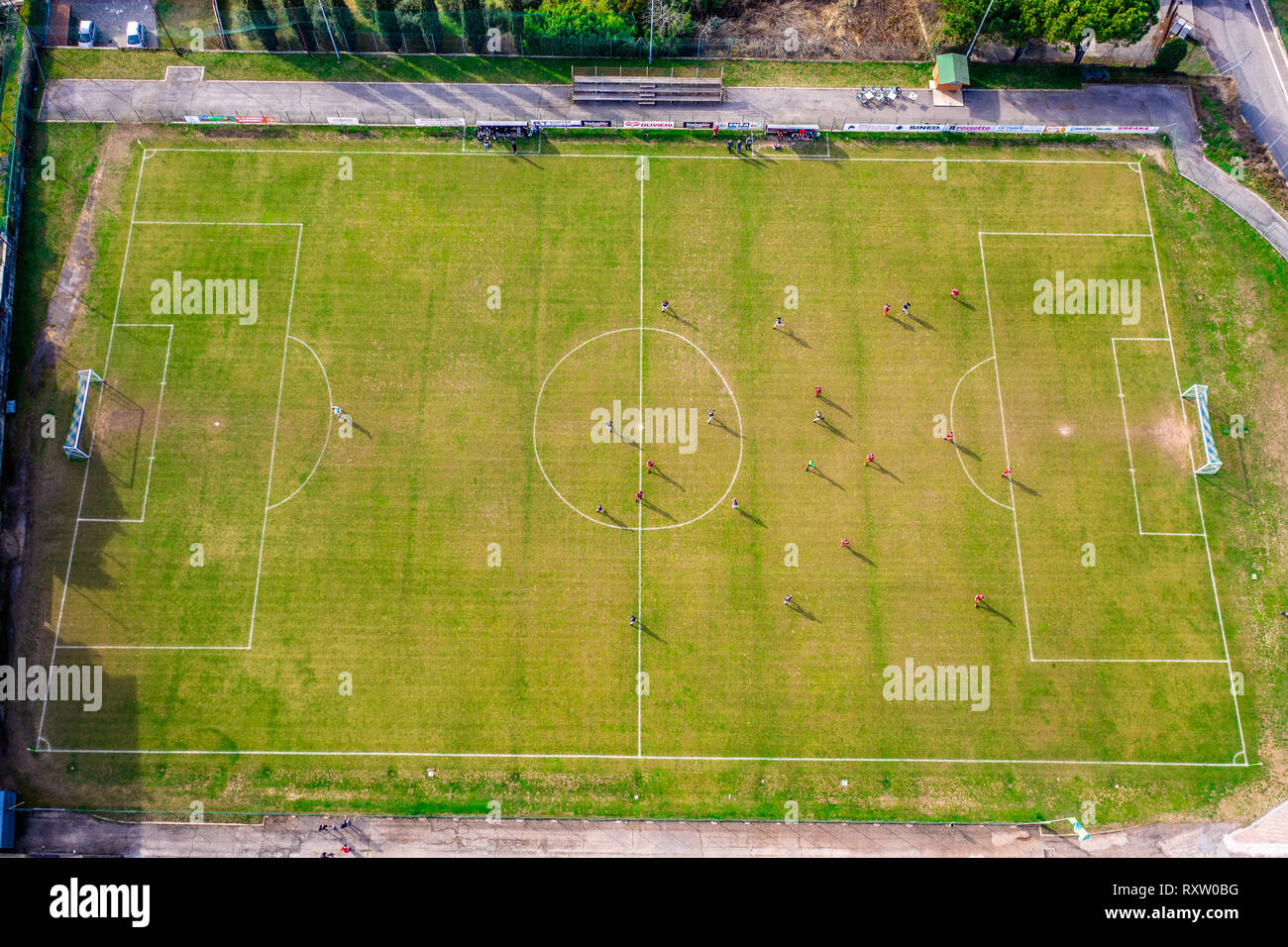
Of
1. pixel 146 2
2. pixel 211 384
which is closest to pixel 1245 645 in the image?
pixel 211 384

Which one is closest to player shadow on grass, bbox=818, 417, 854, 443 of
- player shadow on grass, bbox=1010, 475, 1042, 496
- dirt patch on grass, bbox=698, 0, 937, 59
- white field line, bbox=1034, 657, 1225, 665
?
player shadow on grass, bbox=1010, 475, 1042, 496

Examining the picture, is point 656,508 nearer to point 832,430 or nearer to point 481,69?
point 832,430

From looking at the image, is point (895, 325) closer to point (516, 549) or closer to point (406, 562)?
point (516, 549)

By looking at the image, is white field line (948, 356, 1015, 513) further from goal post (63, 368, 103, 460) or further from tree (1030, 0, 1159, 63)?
goal post (63, 368, 103, 460)

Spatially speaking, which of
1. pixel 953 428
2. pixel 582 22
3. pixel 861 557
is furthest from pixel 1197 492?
pixel 582 22

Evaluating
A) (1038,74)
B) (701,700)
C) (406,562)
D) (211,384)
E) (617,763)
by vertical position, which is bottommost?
(617,763)
